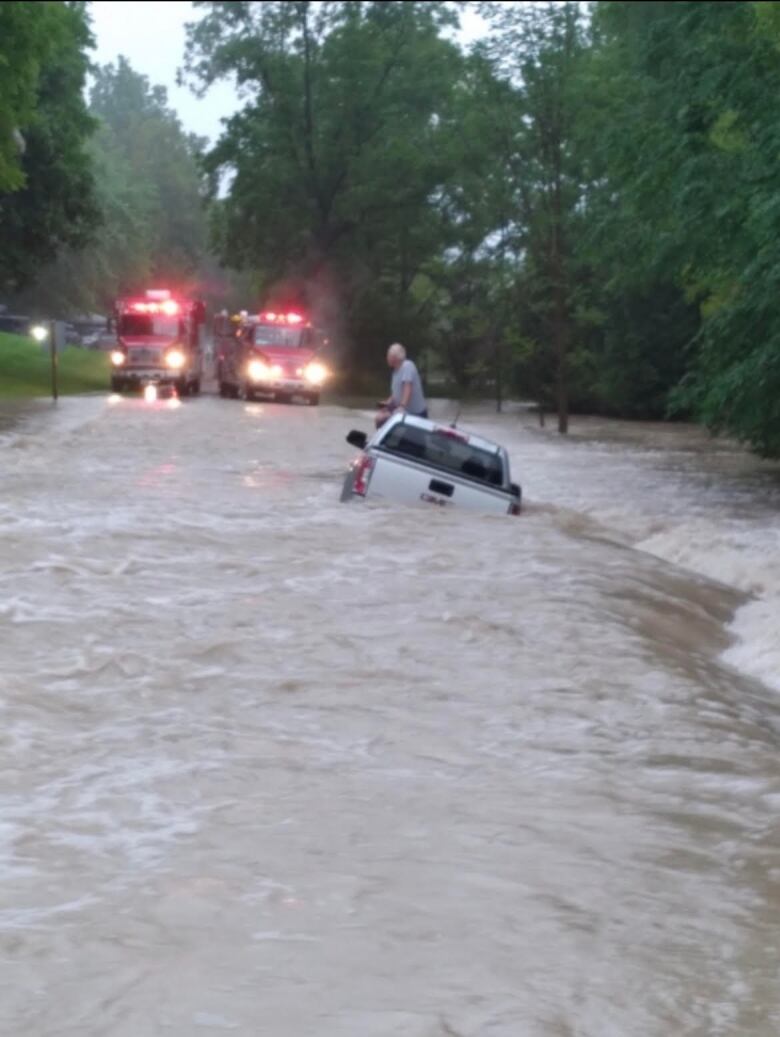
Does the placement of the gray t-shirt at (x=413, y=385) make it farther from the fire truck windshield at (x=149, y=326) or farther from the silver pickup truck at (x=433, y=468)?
the fire truck windshield at (x=149, y=326)

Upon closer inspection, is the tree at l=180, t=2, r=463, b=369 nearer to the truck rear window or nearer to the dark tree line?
the dark tree line

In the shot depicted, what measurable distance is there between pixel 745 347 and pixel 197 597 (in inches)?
476

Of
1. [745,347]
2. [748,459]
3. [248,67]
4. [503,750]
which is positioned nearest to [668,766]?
[503,750]

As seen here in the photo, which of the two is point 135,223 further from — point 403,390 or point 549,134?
point 403,390

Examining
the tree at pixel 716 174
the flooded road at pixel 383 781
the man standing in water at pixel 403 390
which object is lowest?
the flooded road at pixel 383 781

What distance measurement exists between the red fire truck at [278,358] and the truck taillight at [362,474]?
32.0m

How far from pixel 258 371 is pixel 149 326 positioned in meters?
4.62

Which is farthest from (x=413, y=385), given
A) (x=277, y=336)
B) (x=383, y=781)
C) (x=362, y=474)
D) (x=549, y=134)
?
(x=277, y=336)

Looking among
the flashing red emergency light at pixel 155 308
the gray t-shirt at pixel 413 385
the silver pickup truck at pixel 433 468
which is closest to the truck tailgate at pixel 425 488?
the silver pickup truck at pixel 433 468

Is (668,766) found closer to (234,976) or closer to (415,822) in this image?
(415,822)

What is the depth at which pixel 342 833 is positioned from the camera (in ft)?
25.2

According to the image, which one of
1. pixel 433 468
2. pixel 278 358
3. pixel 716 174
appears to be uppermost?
pixel 716 174

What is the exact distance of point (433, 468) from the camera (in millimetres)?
17953

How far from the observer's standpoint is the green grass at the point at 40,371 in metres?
55.8
